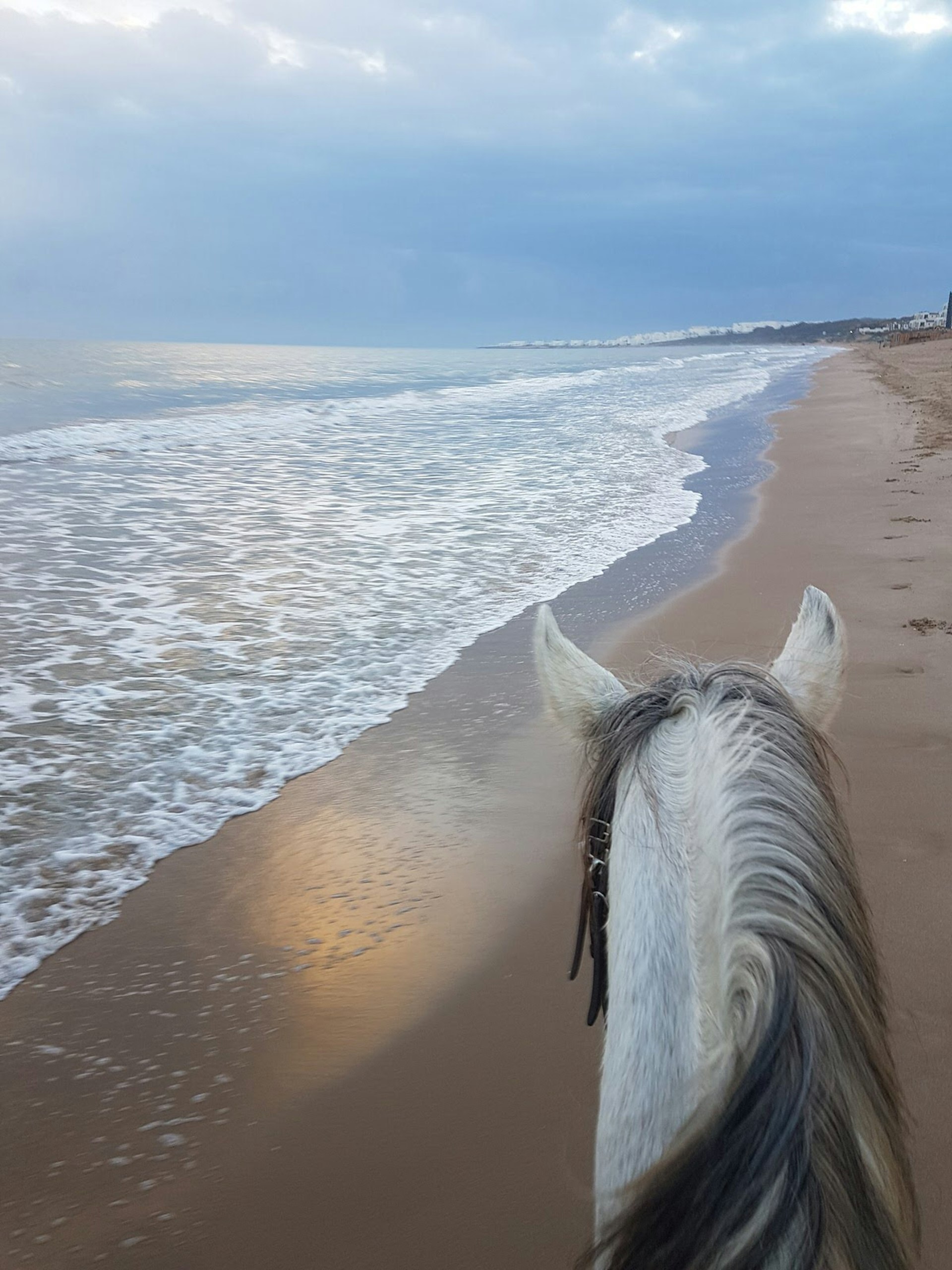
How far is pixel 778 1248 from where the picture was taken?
679 mm

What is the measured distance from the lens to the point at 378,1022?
7.91ft

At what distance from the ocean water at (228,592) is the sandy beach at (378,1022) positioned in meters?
0.35

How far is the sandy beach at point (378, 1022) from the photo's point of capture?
1.84 metres

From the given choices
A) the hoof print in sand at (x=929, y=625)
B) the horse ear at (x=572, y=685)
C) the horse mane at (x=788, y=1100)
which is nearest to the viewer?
the horse mane at (x=788, y=1100)

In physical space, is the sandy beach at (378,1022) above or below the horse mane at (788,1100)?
below

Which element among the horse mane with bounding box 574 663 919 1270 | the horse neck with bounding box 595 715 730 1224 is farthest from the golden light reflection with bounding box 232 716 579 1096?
the horse mane with bounding box 574 663 919 1270

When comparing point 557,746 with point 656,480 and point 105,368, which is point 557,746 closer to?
point 656,480

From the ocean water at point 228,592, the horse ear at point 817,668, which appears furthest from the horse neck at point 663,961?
the ocean water at point 228,592

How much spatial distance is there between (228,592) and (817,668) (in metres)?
5.71

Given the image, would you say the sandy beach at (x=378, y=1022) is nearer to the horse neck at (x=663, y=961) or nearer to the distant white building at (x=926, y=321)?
the horse neck at (x=663, y=961)

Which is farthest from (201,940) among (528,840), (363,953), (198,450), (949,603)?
(198,450)

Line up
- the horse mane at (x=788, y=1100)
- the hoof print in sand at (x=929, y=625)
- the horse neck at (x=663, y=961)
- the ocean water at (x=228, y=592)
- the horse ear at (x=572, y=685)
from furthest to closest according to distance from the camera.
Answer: the hoof print in sand at (x=929, y=625)
the ocean water at (x=228, y=592)
the horse ear at (x=572, y=685)
the horse neck at (x=663, y=961)
the horse mane at (x=788, y=1100)

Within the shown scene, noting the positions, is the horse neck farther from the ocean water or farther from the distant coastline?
the distant coastline

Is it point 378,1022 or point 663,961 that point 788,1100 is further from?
point 378,1022
